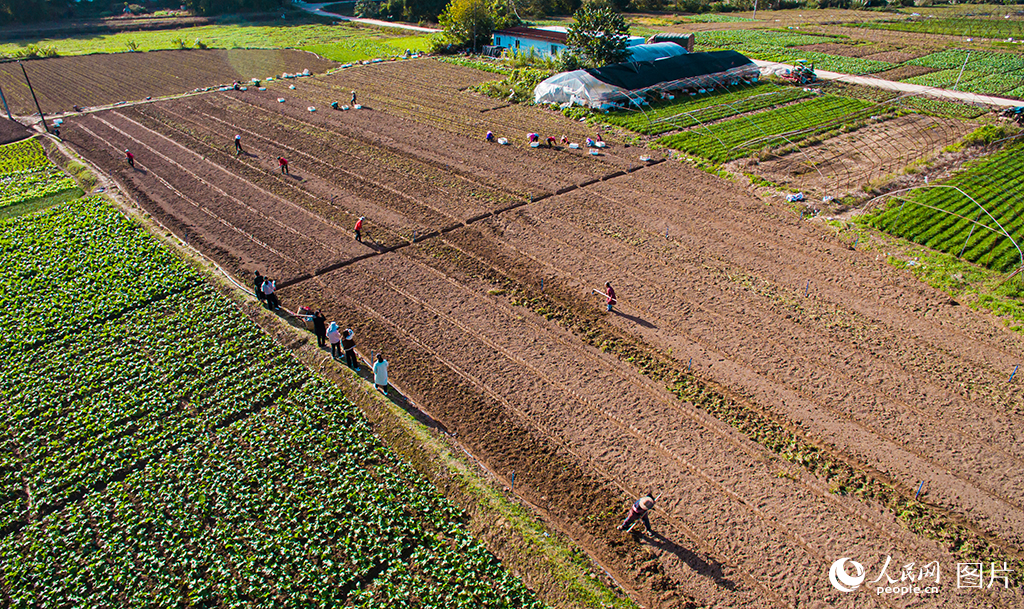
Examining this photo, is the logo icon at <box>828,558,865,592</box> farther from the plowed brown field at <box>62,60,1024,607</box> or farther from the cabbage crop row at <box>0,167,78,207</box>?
the cabbage crop row at <box>0,167,78,207</box>

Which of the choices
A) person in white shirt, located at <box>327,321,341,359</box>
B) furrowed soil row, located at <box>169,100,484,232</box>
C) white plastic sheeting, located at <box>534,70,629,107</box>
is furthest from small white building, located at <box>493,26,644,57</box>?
person in white shirt, located at <box>327,321,341,359</box>

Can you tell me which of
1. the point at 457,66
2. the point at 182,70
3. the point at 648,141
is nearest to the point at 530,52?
the point at 457,66

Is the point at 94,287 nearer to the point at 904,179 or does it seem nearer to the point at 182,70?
the point at 904,179

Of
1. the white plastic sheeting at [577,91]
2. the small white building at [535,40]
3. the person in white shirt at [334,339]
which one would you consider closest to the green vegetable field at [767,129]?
the white plastic sheeting at [577,91]

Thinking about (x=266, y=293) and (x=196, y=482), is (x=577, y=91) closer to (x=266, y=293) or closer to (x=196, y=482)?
(x=266, y=293)

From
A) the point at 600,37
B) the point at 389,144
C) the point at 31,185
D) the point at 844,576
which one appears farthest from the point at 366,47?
the point at 844,576
